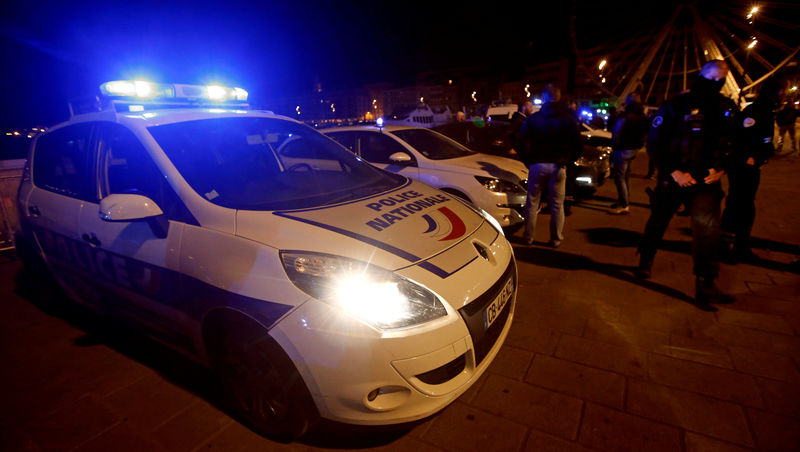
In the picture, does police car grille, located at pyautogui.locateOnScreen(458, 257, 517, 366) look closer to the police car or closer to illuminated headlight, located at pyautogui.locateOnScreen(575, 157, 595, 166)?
the police car

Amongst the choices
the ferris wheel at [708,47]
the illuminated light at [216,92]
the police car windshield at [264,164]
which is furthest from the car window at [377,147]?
the ferris wheel at [708,47]

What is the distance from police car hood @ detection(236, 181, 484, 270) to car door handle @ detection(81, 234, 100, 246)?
1222 millimetres

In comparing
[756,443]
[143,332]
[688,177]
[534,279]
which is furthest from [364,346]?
[688,177]

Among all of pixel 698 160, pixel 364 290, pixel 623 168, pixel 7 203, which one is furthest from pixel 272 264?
pixel 7 203

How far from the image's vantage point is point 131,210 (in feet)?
6.48

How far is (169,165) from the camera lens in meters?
2.14

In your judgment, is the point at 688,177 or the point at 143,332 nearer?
the point at 143,332

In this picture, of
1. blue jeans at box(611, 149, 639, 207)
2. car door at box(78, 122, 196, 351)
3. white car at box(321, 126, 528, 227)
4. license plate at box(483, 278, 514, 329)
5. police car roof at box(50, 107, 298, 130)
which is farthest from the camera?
blue jeans at box(611, 149, 639, 207)

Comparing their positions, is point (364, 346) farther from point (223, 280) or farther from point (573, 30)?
point (573, 30)

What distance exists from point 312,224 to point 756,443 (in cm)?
242

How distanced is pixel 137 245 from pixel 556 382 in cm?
263

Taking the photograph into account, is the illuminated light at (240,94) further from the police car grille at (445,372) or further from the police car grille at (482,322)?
the police car grille at (445,372)

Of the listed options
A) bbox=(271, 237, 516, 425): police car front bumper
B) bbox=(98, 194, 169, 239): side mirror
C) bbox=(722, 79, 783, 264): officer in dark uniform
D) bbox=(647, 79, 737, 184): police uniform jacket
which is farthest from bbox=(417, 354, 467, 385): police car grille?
bbox=(722, 79, 783, 264): officer in dark uniform

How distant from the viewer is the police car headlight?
1.66 m
